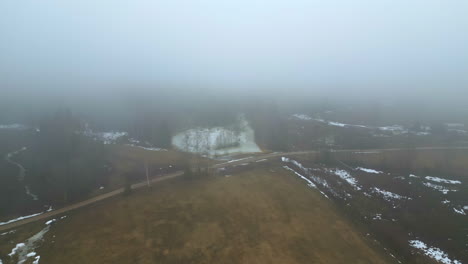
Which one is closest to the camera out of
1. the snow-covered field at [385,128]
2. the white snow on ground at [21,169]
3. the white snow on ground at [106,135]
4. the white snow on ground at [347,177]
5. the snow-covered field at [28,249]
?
the snow-covered field at [28,249]

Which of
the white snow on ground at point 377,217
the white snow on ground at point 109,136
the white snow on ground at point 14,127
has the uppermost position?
the white snow on ground at point 14,127

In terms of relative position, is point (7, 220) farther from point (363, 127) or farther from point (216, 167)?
point (363, 127)

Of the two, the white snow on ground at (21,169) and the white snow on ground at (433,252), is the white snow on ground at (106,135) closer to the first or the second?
the white snow on ground at (21,169)

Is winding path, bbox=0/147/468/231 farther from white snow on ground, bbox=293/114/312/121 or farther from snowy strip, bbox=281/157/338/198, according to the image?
white snow on ground, bbox=293/114/312/121

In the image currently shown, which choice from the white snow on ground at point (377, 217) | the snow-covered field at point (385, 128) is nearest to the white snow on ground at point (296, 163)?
the white snow on ground at point (377, 217)

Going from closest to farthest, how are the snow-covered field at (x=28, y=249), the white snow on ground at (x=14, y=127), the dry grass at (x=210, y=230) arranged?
the snow-covered field at (x=28, y=249)
the dry grass at (x=210, y=230)
the white snow on ground at (x=14, y=127)

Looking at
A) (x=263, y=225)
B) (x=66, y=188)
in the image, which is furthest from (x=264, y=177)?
(x=66, y=188)
